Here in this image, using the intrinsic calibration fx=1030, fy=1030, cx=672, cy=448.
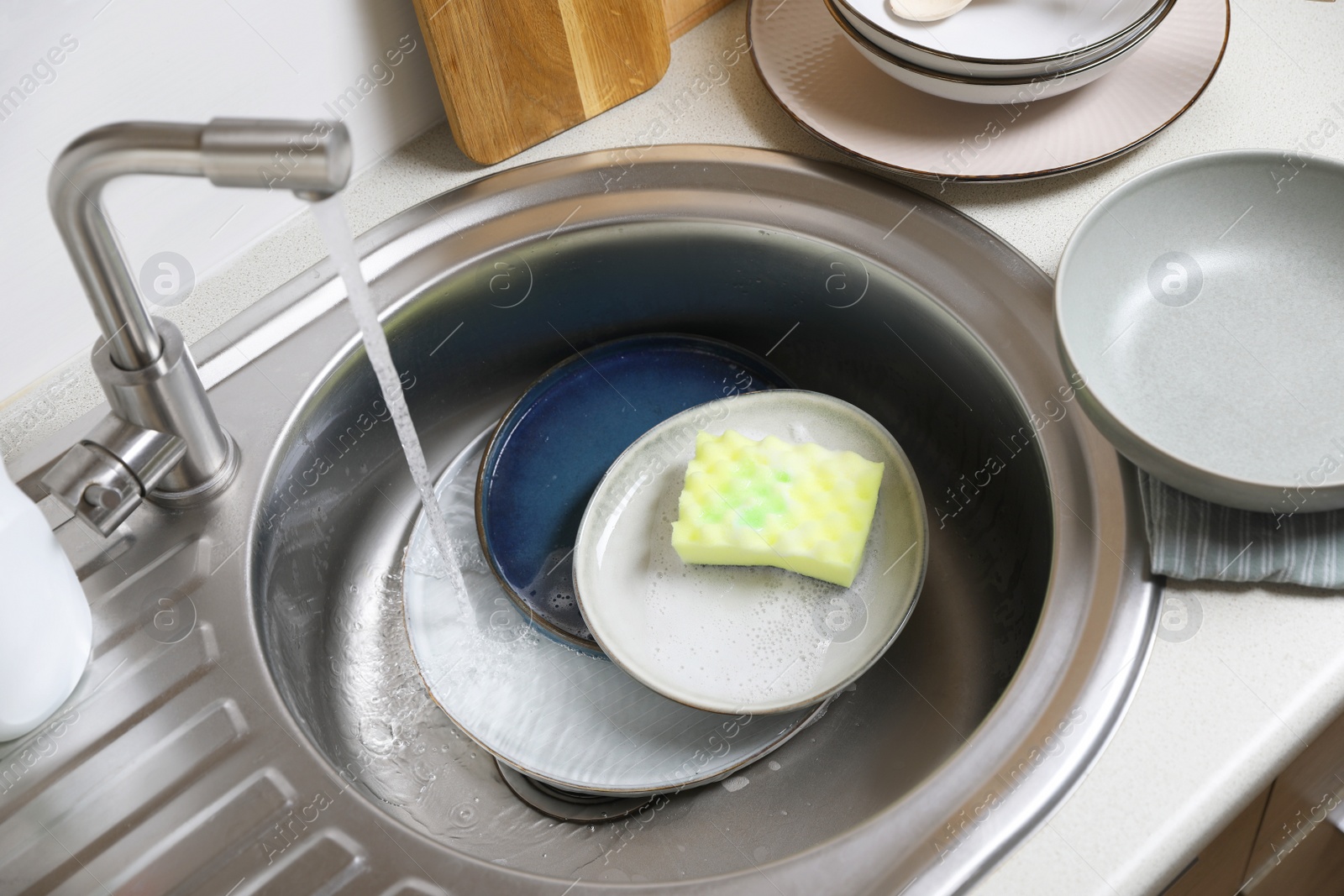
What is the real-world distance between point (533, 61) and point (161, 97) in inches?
11.3

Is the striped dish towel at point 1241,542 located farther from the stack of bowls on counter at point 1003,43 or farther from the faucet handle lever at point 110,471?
the faucet handle lever at point 110,471

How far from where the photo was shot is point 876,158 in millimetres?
840

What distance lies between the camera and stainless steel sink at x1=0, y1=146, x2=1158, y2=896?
2.01 feet

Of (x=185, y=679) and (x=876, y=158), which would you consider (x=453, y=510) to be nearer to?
(x=185, y=679)

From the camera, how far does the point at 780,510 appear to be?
2.52 ft

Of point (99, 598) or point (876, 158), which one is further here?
point (876, 158)

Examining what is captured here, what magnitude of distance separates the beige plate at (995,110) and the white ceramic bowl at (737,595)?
22 centimetres

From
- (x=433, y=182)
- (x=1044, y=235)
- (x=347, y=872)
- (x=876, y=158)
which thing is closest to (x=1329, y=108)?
(x=1044, y=235)

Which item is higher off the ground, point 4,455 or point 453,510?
point 4,455

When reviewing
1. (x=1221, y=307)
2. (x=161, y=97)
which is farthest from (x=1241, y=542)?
(x=161, y=97)

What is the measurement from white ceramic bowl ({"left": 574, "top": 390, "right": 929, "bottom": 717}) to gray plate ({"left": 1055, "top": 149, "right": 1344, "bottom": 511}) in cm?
18

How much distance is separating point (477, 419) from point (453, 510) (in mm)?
98

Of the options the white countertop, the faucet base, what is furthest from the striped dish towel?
the faucet base

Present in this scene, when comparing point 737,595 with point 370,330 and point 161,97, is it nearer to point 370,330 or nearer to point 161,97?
point 370,330
